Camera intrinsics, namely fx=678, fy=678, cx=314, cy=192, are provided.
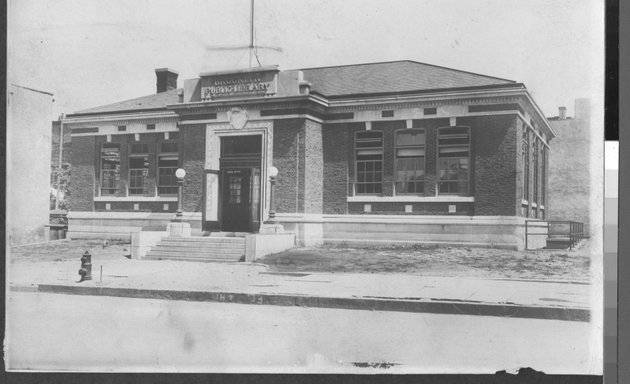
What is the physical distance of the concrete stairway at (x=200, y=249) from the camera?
44.2 feet

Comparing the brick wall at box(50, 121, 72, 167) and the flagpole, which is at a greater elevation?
the flagpole

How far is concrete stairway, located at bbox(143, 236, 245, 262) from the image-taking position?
1348 cm

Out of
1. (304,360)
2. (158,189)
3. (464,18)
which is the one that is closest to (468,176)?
(464,18)

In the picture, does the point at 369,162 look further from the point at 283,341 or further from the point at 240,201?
the point at 283,341

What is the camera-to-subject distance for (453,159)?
13.4 metres

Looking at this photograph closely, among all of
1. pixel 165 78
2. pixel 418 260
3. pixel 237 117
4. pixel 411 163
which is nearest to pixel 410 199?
pixel 411 163

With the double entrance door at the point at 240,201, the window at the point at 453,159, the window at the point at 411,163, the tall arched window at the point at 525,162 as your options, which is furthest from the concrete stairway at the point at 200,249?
the tall arched window at the point at 525,162

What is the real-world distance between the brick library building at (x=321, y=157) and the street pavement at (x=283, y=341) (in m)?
2.71

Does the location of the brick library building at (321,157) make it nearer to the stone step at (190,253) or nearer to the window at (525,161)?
the window at (525,161)

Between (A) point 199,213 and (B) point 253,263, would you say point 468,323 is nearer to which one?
(B) point 253,263

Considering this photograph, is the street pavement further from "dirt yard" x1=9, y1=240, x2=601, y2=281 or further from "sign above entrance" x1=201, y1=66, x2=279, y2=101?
"sign above entrance" x1=201, y1=66, x2=279, y2=101

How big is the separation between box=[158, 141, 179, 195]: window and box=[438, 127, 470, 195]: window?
535 cm

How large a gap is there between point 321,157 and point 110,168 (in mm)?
4527

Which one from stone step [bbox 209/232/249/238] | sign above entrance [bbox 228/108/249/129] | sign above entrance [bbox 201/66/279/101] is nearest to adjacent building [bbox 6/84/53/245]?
sign above entrance [bbox 201/66/279/101]
